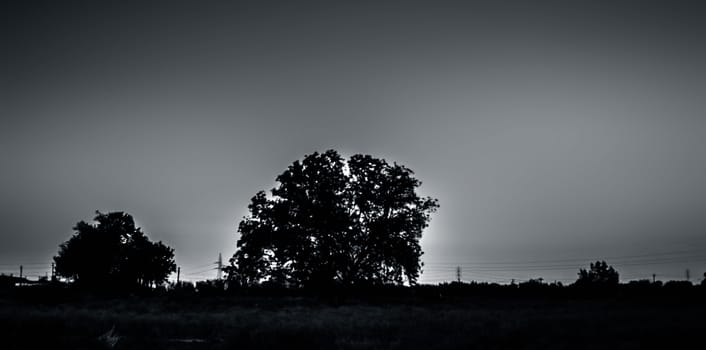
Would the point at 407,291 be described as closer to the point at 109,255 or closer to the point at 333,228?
the point at 333,228

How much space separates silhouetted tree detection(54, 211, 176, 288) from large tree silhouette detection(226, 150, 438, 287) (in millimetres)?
39052

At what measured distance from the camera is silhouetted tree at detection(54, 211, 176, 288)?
7488cm

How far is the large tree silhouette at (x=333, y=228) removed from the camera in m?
40.3

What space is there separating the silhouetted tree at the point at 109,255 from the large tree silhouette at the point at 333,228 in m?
39.1

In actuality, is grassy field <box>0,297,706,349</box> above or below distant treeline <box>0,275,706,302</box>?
above

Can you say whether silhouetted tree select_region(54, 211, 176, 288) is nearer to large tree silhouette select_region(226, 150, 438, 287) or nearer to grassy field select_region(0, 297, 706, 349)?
large tree silhouette select_region(226, 150, 438, 287)

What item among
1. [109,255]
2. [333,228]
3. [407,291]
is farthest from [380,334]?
[109,255]

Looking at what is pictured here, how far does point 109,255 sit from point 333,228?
47.7m

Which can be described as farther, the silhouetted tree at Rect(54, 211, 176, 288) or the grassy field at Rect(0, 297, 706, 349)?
the silhouetted tree at Rect(54, 211, 176, 288)

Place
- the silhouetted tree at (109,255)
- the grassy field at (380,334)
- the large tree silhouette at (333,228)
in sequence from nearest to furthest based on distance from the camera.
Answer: the grassy field at (380,334)
the large tree silhouette at (333,228)
the silhouetted tree at (109,255)

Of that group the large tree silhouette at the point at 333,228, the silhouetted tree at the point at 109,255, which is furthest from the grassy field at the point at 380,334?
the silhouetted tree at the point at 109,255

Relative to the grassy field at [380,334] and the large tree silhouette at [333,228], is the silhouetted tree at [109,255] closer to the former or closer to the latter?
the large tree silhouette at [333,228]

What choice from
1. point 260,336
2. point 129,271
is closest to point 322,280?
point 260,336

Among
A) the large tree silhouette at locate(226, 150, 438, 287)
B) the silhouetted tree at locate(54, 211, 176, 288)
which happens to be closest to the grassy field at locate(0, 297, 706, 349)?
the large tree silhouette at locate(226, 150, 438, 287)
